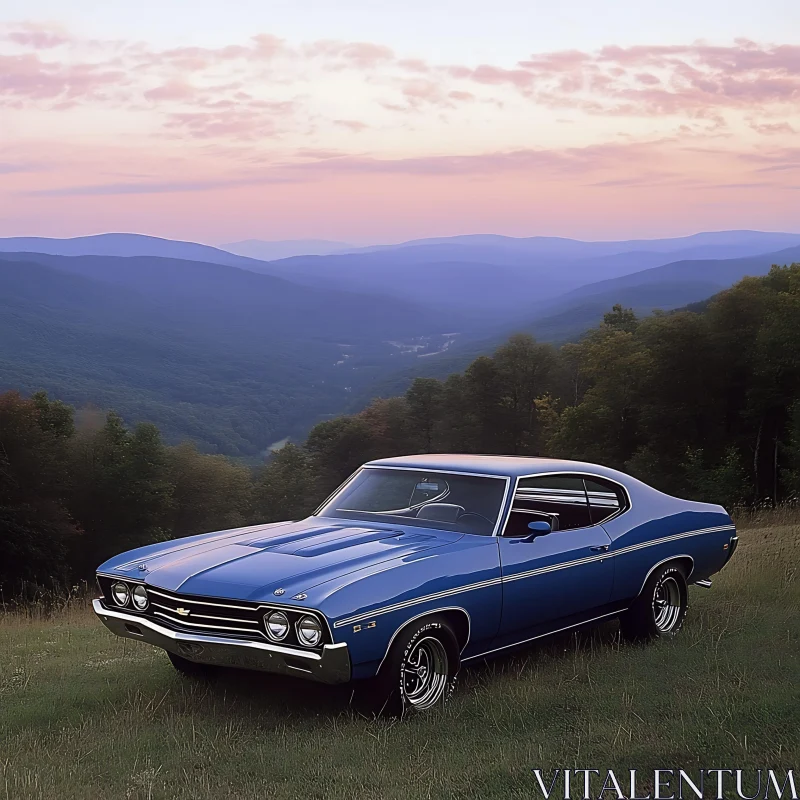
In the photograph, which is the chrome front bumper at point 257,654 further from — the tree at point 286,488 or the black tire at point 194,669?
the tree at point 286,488

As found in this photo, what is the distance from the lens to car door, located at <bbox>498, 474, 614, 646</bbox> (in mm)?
6477

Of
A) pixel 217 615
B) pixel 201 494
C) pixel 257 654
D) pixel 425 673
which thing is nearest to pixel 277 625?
pixel 257 654

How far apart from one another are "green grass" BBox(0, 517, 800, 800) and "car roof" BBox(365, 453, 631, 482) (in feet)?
4.29

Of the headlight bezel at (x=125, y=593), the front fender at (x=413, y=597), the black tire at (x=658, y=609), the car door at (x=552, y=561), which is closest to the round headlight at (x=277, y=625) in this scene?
the front fender at (x=413, y=597)

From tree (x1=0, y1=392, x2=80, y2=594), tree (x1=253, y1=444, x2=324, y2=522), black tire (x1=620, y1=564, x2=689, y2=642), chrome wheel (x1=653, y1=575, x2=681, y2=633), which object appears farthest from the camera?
tree (x1=253, y1=444, x2=324, y2=522)

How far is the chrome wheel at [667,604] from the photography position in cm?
778

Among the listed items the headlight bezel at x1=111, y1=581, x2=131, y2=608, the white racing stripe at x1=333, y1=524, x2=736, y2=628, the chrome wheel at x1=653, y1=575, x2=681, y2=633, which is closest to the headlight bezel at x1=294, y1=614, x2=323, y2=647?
the white racing stripe at x1=333, y1=524, x2=736, y2=628

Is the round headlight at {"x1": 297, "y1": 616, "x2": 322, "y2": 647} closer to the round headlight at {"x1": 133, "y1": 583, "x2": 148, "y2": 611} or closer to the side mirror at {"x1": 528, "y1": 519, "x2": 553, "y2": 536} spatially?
the round headlight at {"x1": 133, "y1": 583, "x2": 148, "y2": 611}

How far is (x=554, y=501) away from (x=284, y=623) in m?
2.76

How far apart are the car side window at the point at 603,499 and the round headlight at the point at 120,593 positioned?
338cm

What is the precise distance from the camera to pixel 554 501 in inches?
296

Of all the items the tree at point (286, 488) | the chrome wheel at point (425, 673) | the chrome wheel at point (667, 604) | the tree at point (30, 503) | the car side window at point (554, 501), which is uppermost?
the car side window at point (554, 501)

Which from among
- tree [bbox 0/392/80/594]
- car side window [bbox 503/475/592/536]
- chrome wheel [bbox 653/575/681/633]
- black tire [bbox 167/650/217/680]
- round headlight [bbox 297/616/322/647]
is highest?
car side window [bbox 503/475/592/536]

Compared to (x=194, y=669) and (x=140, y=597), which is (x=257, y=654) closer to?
(x=140, y=597)
